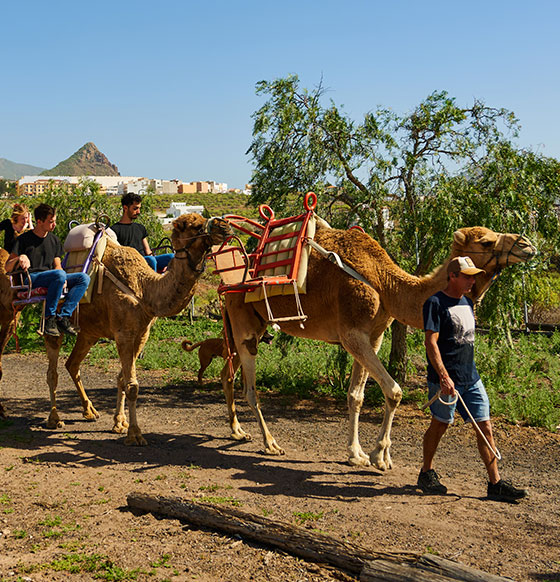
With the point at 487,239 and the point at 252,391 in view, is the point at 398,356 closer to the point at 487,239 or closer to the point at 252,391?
the point at 252,391

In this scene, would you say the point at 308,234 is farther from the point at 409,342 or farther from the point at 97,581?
the point at 409,342

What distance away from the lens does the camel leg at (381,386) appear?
6820mm

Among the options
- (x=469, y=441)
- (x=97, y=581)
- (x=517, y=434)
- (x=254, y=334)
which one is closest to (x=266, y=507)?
(x=97, y=581)

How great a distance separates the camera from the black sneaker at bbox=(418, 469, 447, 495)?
6.05 meters

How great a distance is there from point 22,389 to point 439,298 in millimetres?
8829

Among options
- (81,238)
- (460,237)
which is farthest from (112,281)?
(460,237)

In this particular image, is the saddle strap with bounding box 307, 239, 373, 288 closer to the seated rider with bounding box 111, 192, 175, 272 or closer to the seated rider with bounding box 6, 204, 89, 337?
the seated rider with bounding box 111, 192, 175, 272

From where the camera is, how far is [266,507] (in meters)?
5.72

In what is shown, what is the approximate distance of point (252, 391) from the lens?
8.04 metres

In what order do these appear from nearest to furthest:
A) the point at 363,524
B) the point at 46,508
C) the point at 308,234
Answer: the point at 363,524 < the point at 46,508 < the point at 308,234

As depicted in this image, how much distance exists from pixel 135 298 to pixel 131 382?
1.06 m

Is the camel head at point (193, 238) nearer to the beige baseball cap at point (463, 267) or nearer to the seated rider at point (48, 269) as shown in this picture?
the seated rider at point (48, 269)

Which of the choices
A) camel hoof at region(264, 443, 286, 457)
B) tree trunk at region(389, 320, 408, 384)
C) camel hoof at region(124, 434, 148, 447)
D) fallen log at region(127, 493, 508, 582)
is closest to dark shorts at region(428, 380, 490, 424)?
fallen log at region(127, 493, 508, 582)

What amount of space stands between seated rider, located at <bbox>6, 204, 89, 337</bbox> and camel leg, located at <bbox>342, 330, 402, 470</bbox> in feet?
11.5
